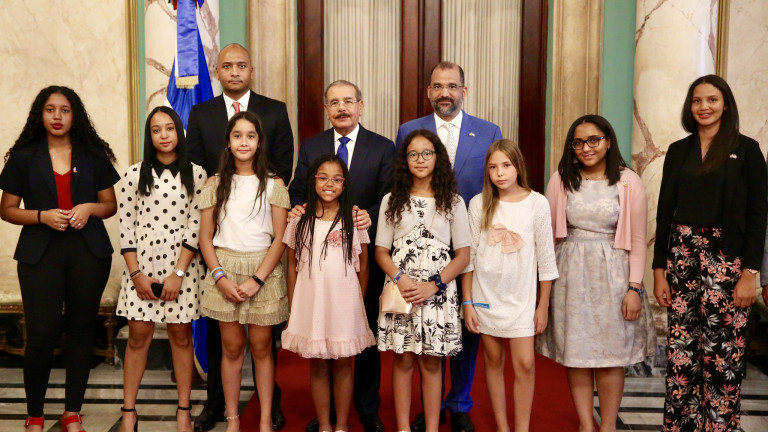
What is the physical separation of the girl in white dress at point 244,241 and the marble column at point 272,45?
2.30 meters

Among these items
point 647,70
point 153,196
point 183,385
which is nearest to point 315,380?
point 183,385

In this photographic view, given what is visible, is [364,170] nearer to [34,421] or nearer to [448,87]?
[448,87]

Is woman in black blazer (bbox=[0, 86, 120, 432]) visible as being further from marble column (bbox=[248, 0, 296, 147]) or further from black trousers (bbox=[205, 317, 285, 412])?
marble column (bbox=[248, 0, 296, 147])

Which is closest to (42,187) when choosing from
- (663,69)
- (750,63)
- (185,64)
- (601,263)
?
(185,64)

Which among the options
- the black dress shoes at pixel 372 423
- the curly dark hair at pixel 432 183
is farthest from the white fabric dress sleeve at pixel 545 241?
the black dress shoes at pixel 372 423

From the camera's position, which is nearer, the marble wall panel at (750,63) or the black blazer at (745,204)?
the black blazer at (745,204)

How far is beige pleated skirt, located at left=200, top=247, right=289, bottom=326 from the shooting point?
143 inches

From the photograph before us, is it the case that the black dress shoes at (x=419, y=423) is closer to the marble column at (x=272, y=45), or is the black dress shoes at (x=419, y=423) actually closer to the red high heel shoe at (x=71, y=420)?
the red high heel shoe at (x=71, y=420)

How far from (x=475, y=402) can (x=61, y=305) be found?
2.46m

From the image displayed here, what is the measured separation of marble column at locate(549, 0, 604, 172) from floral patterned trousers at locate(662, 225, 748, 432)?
251 centimetres

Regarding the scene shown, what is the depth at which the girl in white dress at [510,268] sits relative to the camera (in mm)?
3510

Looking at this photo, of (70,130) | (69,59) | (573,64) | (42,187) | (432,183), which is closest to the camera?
(432,183)

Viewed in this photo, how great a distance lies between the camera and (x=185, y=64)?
468 cm

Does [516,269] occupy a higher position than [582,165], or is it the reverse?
[582,165]
